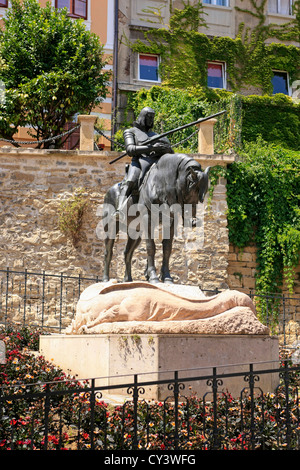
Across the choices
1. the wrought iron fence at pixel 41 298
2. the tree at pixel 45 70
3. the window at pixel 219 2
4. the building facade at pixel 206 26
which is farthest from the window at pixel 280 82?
the wrought iron fence at pixel 41 298

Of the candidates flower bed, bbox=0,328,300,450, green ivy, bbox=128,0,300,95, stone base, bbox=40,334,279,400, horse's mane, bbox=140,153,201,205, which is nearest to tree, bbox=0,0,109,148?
green ivy, bbox=128,0,300,95

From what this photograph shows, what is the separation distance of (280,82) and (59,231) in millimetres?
11829

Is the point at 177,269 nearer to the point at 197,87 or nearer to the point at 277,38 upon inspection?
the point at 197,87

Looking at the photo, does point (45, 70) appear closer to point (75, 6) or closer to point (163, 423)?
point (75, 6)

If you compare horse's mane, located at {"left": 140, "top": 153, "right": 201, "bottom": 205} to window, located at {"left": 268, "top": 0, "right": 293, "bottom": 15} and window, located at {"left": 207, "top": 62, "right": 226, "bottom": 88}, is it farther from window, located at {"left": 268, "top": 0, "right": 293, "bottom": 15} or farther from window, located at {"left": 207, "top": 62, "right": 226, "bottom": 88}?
window, located at {"left": 268, "top": 0, "right": 293, "bottom": 15}

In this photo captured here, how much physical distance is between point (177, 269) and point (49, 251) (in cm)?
287

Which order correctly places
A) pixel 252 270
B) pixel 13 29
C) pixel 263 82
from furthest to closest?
pixel 263 82, pixel 13 29, pixel 252 270

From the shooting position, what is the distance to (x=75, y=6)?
788 inches

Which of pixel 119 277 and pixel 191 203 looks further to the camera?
pixel 119 277

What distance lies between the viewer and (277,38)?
21.5 m

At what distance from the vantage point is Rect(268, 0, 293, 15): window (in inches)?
854

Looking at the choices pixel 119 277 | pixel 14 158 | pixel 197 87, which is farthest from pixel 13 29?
pixel 119 277

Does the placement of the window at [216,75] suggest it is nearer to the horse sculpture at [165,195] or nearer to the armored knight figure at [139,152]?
the armored knight figure at [139,152]

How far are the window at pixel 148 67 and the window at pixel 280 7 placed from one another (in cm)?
479
